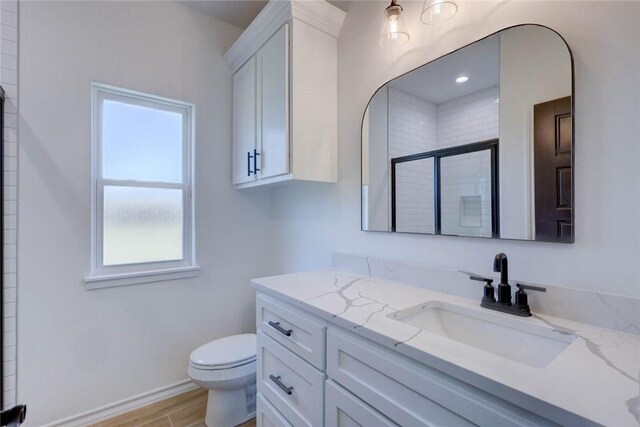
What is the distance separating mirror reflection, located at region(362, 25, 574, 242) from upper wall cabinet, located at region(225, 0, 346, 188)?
0.30 meters

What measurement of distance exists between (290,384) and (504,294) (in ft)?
2.83

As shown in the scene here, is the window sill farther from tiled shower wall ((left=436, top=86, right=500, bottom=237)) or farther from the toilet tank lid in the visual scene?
tiled shower wall ((left=436, top=86, right=500, bottom=237))

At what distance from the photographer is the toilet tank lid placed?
1608 millimetres

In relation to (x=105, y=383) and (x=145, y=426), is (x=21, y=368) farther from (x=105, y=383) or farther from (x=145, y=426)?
(x=145, y=426)

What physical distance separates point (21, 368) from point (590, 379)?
236 cm

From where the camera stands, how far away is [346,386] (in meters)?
0.91

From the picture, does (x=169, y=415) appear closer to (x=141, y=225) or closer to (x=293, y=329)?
(x=141, y=225)

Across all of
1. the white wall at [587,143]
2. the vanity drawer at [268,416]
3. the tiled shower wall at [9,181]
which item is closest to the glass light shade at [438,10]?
the white wall at [587,143]

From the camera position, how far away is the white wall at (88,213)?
5.15 ft

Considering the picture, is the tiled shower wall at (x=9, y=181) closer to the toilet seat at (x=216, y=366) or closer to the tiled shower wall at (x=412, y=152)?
the toilet seat at (x=216, y=366)

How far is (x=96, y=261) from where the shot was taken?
1.77 metres

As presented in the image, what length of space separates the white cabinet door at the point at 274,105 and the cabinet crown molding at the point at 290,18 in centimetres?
5

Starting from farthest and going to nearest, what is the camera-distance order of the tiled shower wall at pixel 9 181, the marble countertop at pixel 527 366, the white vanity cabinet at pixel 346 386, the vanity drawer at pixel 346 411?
the tiled shower wall at pixel 9 181 → the vanity drawer at pixel 346 411 → the white vanity cabinet at pixel 346 386 → the marble countertop at pixel 527 366

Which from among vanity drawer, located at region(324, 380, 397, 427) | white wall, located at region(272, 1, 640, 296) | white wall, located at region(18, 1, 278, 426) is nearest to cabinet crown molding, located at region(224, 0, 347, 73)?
white wall, located at region(272, 1, 640, 296)
